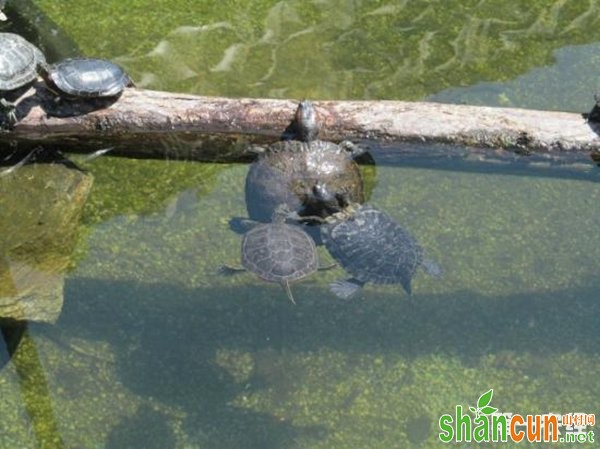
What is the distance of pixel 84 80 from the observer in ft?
16.1

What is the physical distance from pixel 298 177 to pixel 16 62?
1.84 m

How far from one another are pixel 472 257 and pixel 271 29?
264cm

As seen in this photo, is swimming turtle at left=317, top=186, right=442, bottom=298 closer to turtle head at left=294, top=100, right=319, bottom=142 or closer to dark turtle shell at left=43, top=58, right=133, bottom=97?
turtle head at left=294, top=100, right=319, bottom=142

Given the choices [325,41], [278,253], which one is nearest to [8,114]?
[278,253]

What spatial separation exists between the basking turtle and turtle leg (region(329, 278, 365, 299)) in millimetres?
470

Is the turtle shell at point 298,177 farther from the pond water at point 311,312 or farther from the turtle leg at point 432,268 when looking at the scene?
the turtle leg at point 432,268

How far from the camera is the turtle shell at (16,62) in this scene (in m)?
4.90

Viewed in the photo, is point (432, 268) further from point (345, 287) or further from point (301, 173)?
point (301, 173)

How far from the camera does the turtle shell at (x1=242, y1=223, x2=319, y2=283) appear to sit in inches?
171

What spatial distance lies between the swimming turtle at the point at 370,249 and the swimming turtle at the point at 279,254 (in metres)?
0.15

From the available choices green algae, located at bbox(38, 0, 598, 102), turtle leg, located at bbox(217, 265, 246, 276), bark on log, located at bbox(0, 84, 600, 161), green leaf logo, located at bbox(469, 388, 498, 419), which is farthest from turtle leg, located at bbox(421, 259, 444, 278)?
green algae, located at bbox(38, 0, 598, 102)

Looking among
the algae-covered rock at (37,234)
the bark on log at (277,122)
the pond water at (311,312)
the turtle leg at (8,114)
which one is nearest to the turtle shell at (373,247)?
the pond water at (311,312)

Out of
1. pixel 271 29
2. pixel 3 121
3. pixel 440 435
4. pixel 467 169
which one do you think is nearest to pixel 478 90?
pixel 467 169

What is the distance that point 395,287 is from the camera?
4566 mm
